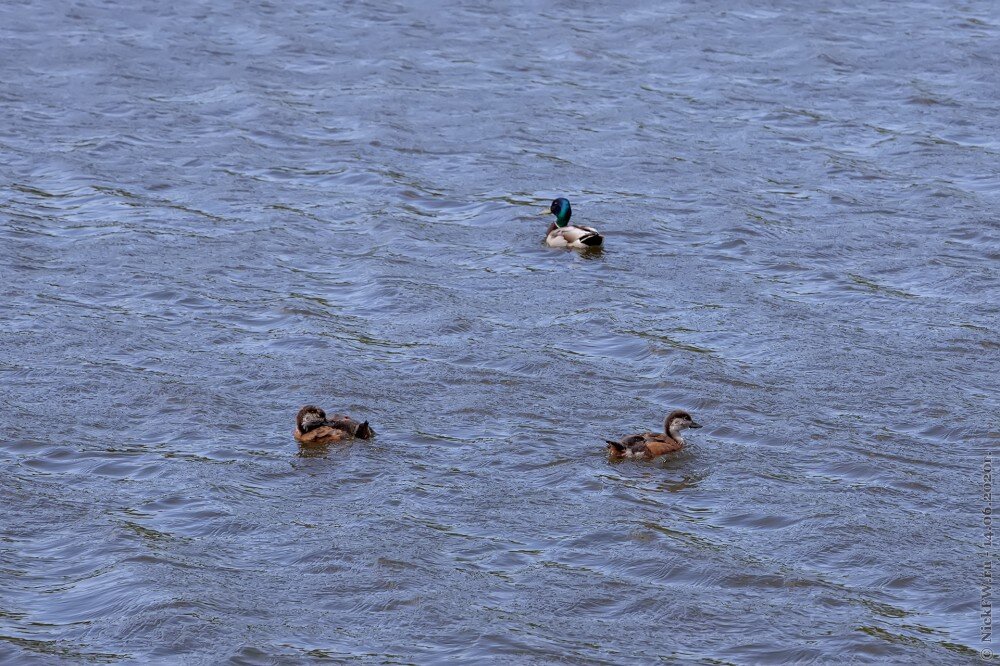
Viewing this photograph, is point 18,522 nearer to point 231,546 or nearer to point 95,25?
point 231,546

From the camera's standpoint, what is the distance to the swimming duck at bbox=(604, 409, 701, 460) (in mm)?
13852

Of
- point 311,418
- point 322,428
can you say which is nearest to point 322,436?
point 322,428

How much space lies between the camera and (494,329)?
1709 cm

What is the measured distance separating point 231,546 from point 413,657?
217 centimetres

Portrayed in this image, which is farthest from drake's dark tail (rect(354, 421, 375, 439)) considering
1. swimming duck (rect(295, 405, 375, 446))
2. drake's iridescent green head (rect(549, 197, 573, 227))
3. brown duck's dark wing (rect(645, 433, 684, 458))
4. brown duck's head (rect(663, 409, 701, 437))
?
drake's iridescent green head (rect(549, 197, 573, 227))

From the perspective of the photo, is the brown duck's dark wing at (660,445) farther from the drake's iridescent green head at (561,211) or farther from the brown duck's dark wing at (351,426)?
the drake's iridescent green head at (561,211)

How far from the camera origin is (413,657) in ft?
35.9

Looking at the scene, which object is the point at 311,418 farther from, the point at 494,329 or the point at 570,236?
Result: the point at 570,236

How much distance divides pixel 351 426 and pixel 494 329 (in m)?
3.24

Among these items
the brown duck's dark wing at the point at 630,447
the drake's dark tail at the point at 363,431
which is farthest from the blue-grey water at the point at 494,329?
the brown duck's dark wing at the point at 630,447

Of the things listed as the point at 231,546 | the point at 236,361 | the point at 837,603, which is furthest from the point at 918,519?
the point at 236,361

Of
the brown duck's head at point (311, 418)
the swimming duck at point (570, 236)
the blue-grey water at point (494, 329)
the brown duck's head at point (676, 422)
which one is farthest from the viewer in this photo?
the swimming duck at point (570, 236)

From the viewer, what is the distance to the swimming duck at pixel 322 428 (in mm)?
14008

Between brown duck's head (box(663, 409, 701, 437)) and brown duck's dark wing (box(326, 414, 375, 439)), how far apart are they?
2.61 m
